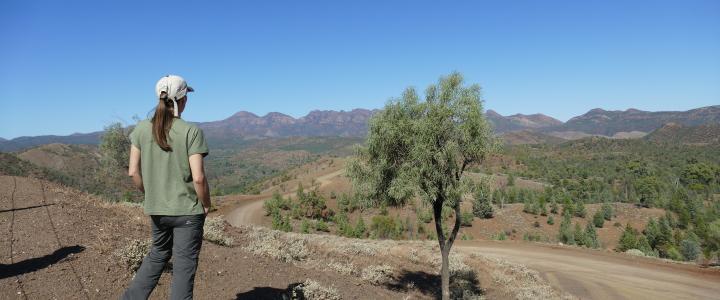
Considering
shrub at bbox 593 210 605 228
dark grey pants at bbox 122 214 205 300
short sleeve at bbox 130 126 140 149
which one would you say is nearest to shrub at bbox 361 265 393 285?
dark grey pants at bbox 122 214 205 300

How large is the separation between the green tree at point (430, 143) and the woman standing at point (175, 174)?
27.4 ft

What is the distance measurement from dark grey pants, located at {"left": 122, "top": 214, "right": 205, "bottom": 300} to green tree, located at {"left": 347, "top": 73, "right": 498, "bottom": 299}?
829 centimetres

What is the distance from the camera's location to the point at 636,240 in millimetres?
37406

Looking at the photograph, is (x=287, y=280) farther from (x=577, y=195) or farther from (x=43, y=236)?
(x=577, y=195)

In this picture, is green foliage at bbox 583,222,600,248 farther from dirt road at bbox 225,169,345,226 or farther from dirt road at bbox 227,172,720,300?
dirt road at bbox 225,169,345,226

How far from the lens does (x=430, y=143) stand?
11891 millimetres

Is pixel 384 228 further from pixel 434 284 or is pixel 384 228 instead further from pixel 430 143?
pixel 430 143

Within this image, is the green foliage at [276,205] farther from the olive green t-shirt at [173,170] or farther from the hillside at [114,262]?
the olive green t-shirt at [173,170]

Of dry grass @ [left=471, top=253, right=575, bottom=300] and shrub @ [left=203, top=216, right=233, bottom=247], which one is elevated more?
shrub @ [left=203, top=216, right=233, bottom=247]

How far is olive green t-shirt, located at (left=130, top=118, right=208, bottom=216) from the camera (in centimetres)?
387

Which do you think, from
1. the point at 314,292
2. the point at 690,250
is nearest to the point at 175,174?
the point at 314,292

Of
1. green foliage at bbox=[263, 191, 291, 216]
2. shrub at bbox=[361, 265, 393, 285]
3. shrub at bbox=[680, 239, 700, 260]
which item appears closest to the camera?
shrub at bbox=[361, 265, 393, 285]

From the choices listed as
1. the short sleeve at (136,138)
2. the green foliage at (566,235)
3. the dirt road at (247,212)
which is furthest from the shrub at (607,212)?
the short sleeve at (136,138)

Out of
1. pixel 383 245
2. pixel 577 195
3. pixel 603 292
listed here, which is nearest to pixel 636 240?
pixel 603 292
